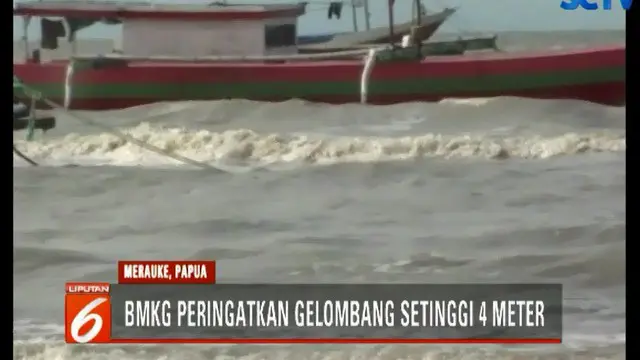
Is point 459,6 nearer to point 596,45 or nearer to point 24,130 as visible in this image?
point 596,45

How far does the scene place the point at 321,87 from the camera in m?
1.66

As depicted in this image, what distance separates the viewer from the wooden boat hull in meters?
1.65

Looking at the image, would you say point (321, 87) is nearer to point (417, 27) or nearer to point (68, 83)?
point (417, 27)

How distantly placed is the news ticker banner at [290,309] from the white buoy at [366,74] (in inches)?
12.3

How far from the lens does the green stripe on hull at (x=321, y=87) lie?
1.65 meters

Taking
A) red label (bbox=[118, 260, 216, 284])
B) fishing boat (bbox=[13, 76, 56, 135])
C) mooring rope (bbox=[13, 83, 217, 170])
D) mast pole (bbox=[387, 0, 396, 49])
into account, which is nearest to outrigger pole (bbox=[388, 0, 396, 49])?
mast pole (bbox=[387, 0, 396, 49])

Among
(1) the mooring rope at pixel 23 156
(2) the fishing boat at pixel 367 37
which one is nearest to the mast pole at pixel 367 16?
(2) the fishing boat at pixel 367 37

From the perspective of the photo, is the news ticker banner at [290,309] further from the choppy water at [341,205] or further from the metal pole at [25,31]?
the metal pole at [25,31]

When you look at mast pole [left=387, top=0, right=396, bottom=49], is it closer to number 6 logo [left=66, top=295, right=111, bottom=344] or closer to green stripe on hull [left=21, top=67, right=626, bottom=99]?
green stripe on hull [left=21, top=67, right=626, bottom=99]

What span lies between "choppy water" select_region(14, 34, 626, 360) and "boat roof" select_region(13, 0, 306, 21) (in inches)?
5.6

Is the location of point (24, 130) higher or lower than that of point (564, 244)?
higher

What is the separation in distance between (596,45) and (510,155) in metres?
0.22
